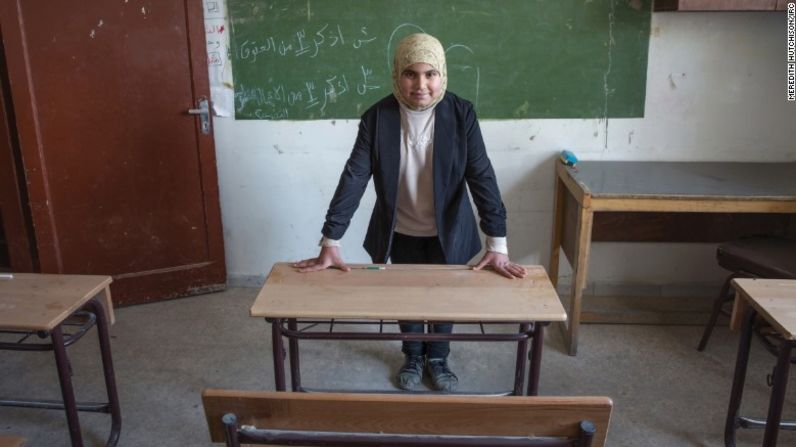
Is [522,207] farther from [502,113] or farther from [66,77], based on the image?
[66,77]

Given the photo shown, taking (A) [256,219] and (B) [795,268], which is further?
(A) [256,219]

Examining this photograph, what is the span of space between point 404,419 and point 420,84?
3.53 feet

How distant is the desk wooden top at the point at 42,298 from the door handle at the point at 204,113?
1265 mm

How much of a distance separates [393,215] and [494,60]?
4.36 feet

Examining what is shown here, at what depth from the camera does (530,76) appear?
121 inches

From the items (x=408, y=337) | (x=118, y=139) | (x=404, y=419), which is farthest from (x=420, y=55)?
(x=118, y=139)

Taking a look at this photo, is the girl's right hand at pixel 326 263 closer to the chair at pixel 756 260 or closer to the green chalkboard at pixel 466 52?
the green chalkboard at pixel 466 52

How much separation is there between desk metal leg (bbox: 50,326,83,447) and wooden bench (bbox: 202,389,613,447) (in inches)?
35.6

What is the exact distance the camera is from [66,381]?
1.87m

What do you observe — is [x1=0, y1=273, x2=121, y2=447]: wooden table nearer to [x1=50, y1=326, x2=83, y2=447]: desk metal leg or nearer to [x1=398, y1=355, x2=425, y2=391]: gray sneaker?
[x1=50, y1=326, x2=83, y2=447]: desk metal leg

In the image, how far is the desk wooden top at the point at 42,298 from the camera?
5.60ft

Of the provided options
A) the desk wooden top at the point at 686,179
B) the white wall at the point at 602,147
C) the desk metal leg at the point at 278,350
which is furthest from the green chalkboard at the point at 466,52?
the desk metal leg at the point at 278,350

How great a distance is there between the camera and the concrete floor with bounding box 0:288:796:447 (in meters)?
2.26

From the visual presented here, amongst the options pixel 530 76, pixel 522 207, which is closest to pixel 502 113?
pixel 530 76
